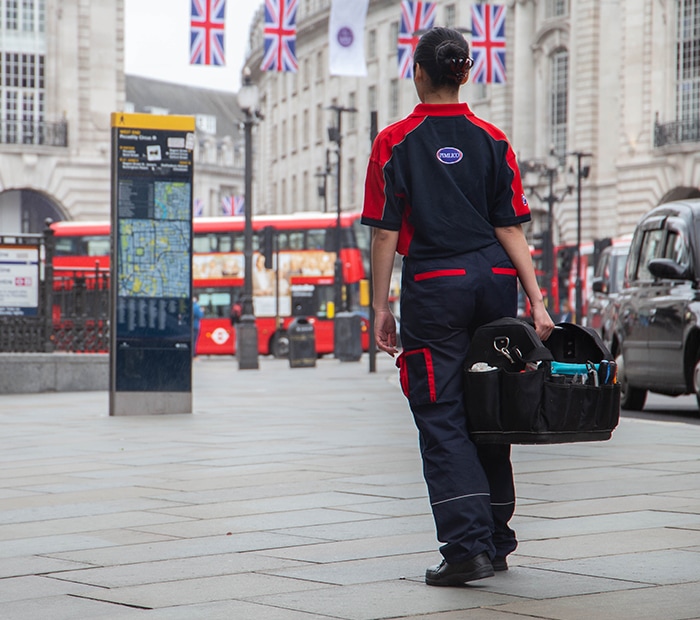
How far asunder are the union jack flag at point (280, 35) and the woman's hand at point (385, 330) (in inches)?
871

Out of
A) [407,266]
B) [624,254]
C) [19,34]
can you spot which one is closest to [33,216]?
[19,34]

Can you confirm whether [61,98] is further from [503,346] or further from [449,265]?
[503,346]

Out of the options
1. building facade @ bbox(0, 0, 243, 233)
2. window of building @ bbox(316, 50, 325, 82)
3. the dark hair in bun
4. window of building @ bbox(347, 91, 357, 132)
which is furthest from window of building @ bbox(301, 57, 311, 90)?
the dark hair in bun

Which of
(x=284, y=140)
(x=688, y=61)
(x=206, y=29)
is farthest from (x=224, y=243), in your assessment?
(x=284, y=140)

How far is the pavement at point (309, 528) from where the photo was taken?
442 centimetres

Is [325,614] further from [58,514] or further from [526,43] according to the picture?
[526,43]

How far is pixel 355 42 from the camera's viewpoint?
82.8ft

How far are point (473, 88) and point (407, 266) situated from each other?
5875 cm

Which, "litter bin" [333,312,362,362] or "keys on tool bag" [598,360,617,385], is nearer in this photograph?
"keys on tool bag" [598,360,617,385]

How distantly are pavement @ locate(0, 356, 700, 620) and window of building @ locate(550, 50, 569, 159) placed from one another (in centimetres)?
4624

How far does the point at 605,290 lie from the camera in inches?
627

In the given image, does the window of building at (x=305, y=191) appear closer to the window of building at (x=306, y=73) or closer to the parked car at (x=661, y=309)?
the window of building at (x=306, y=73)

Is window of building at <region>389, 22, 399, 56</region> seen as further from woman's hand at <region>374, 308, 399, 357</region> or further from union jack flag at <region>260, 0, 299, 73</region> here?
woman's hand at <region>374, 308, 399, 357</region>

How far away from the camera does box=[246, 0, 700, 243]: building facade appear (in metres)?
48.9
